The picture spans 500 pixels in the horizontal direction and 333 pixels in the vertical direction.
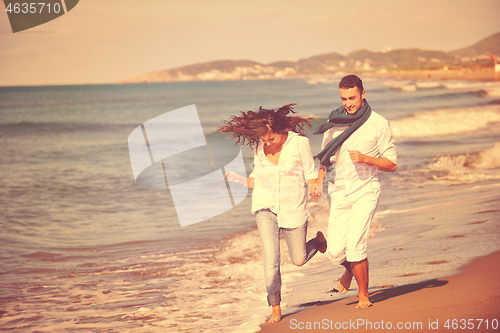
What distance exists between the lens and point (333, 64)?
9869cm

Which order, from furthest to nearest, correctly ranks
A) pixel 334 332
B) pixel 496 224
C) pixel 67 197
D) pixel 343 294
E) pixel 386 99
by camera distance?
pixel 386 99
pixel 67 197
pixel 496 224
pixel 343 294
pixel 334 332

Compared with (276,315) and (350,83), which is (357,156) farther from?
(276,315)

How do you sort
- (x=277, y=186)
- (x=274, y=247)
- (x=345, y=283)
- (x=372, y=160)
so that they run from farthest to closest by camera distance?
(x=345, y=283)
(x=277, y=186)
(x=274, y=247)
(x=372, y=160)

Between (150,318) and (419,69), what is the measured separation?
376 ft

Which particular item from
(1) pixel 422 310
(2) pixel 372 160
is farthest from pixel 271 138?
(1) pixel 422 310

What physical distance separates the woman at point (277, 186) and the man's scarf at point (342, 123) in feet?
0.62

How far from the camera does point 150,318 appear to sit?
4.85 metres

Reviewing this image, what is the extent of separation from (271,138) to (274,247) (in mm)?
986

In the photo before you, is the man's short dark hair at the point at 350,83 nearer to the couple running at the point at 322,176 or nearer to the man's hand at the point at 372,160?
the couple running at the point at 322,176

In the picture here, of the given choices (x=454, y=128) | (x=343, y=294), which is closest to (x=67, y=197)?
(x=343, y=294)

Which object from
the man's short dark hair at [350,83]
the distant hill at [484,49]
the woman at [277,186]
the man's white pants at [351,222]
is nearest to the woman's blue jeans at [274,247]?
the woman at [277,186]

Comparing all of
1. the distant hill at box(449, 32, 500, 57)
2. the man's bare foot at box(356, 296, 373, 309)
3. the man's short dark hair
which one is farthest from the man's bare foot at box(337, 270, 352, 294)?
the distant hill at box(449, 32, 500, 57)

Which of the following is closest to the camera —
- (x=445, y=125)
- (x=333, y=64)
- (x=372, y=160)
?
(x=372, y=160)

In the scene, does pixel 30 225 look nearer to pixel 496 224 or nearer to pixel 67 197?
pixel 67 197
